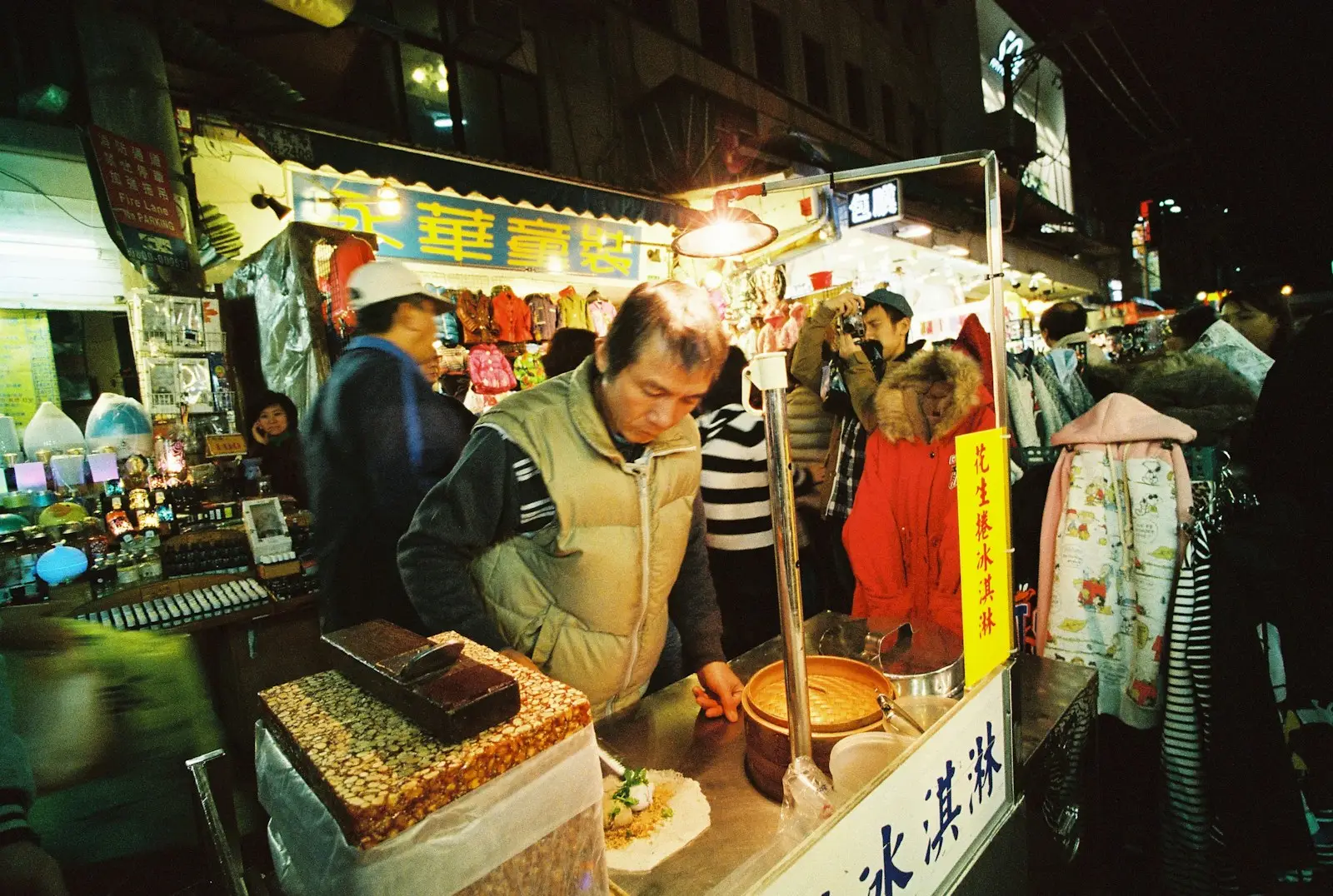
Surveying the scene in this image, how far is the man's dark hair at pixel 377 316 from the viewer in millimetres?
2740

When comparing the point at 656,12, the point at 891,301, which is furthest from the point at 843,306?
the point at 656,12

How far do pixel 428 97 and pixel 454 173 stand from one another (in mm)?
3805

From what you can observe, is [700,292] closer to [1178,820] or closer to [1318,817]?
[1178,820]

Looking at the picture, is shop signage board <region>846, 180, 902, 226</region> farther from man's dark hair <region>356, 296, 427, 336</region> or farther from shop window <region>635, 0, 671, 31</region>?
shop window <region>635, 0, 671, 31</region>

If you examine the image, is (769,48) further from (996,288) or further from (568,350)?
(996,288)

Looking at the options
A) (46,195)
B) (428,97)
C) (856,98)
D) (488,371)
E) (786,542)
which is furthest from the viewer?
(856,98)

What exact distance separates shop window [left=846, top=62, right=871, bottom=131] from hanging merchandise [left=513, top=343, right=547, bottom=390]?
46.2ft

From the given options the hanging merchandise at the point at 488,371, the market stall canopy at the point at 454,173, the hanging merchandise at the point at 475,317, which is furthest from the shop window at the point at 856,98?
the hanging merchandise at the point at 488,371

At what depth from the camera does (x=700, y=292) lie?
1.75 metres

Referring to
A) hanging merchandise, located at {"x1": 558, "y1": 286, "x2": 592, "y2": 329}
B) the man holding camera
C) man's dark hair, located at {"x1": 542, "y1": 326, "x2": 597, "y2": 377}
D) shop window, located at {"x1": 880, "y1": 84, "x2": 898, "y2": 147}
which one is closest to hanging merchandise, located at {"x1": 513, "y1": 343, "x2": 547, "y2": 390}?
hanging merchandise, located at {"x1": 558, "y1": 286, "x2": 592, "y2": 329}

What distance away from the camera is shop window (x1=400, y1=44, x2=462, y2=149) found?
25.9 ft

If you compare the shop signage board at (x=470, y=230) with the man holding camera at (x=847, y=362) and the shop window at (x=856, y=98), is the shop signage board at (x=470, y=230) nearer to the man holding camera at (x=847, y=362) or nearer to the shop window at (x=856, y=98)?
the man holding camera at (x=847, y=362)

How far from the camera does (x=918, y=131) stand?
1925cm

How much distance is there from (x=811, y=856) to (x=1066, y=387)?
5.59 metres
